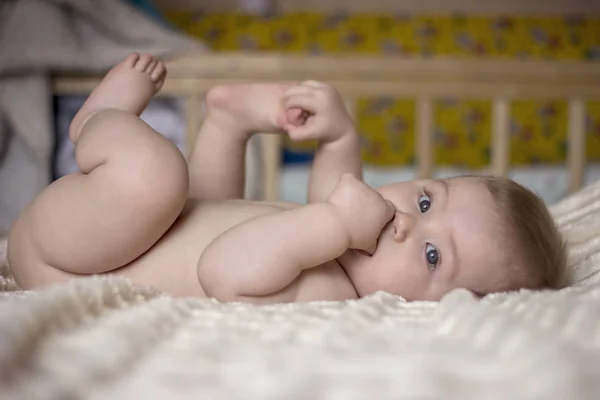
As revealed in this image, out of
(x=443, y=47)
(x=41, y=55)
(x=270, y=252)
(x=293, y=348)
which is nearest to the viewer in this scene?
(x=293, y=348)

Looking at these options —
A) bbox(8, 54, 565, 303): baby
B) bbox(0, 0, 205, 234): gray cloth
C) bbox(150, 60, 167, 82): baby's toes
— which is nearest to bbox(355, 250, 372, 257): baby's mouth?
bbox(8, 54, 565, 303): baby

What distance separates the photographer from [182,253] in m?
0.70

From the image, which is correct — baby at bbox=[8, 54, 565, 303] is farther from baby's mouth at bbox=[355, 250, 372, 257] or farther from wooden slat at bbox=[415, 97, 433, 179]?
wooden slat at bbox=[415, 97, 433, 179]

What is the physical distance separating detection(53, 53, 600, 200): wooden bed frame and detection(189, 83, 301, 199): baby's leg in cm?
46

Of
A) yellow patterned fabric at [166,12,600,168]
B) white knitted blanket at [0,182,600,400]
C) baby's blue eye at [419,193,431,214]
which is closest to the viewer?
white knitted blanket at [0,182,600,400]

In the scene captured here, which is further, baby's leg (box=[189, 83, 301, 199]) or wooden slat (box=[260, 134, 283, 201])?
wooden slat (box=[260, 134, 283, 201])

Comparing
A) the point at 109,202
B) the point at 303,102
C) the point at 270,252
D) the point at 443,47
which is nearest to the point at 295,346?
the point at 270,252

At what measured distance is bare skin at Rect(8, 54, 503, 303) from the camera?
2.11 feet

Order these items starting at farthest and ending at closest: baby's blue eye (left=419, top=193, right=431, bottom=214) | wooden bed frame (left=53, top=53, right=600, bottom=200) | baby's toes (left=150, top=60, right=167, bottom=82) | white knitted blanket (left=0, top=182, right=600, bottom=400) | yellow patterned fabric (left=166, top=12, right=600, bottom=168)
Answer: yellow patterned fabric (left=166, top=12, right=600, bottom=168), wooden bed frame (left=53, top=53, right=600, bottom=200), baby's toes (left=150, top=60, right=167, bottom=82), baby's blue eye (left=419, top=193, right=431, bottom=214), white knitted blanket (left=0, top=182, right=600, bottom=400)

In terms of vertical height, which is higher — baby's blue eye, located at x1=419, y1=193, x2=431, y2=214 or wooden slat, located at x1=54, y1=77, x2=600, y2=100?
wooden slat, located at x1=54, y1=77, x2=600, y2=100

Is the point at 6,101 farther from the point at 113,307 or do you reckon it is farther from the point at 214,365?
the point at 214,365

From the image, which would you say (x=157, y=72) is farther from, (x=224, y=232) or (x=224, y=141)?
(x=224, y=232)

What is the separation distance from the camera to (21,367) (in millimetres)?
353

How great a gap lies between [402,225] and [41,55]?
99 centimetres
